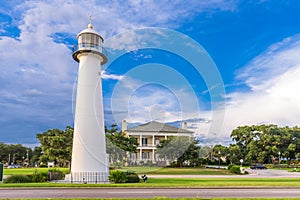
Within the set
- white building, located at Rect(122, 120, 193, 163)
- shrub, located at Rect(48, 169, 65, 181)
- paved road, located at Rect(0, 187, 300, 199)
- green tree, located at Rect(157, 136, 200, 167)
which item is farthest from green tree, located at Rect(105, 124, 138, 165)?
paved road, located at Rect(0, 187, 300, 199)

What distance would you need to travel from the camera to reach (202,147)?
58375 millimetres

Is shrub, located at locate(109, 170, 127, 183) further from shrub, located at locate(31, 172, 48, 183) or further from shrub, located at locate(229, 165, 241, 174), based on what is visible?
shrub, located at locate(229, 165, 241, 174)

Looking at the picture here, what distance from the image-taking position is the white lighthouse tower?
21.8 m

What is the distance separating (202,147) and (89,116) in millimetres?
40365

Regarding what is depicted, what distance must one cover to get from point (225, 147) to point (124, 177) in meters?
49.8

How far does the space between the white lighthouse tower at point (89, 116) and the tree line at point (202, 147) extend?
1894 centimetres

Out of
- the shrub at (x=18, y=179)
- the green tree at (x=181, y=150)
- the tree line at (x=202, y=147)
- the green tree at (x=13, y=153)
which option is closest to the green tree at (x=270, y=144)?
the tree line at (x=202, y=147)

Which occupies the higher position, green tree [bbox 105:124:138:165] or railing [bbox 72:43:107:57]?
railing [bbox 72:43:107:57]

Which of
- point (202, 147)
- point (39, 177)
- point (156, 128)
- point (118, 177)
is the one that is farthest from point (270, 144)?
point (39, 177)

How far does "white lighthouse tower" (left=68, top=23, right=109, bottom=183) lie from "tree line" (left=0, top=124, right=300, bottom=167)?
18938 mm

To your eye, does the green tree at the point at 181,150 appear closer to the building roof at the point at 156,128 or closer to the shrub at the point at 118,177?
the building roof at the point at 156,128

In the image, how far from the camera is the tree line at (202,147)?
149 ft

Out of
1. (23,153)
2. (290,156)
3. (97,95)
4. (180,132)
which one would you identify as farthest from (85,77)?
(23,153)

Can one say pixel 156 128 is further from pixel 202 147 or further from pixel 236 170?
pixel 236 170
